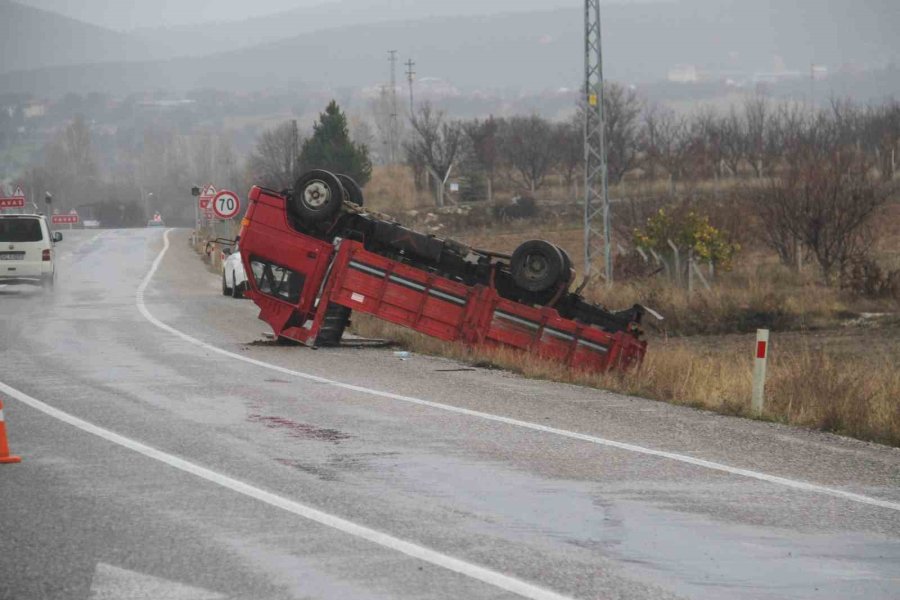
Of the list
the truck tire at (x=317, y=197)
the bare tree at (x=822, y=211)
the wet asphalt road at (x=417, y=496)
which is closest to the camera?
the wet asphalt road at (x=417, y=496)

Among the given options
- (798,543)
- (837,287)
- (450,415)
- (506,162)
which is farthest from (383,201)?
(798,543)

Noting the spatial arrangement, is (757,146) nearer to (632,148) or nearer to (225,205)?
(632,148)

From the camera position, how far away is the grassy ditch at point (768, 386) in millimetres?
13047

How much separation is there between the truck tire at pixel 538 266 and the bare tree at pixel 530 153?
7480 centimetres

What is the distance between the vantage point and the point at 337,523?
321 inches

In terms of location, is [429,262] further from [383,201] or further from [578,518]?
[383,201]

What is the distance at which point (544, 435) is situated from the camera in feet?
39.2

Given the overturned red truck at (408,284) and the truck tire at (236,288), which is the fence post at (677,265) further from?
the overturned red truck at (408,284)

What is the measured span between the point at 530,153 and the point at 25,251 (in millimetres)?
68486

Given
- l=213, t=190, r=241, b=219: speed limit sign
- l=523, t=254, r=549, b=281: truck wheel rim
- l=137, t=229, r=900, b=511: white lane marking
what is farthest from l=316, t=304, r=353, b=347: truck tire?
l=213, t=190, r=241, b=219: speed limit sign

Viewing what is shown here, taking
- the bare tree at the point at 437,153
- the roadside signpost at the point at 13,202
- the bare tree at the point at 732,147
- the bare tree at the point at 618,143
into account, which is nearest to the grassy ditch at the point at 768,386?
→ the roadside signpost at the point at 13,202

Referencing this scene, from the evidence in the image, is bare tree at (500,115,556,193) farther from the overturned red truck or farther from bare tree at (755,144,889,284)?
the overturned red truck

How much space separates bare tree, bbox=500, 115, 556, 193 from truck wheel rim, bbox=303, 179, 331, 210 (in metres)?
74.6

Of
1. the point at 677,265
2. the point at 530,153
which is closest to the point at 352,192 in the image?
the point at 677,265
